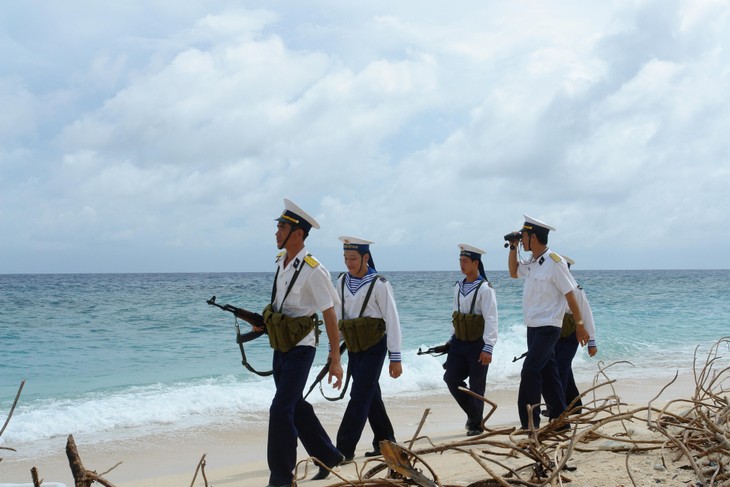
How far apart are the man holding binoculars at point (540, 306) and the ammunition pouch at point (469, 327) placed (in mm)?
727

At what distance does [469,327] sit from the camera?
688 cm

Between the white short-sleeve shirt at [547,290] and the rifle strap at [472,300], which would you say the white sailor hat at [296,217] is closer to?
the white short-sleeve shirt at [547,290]

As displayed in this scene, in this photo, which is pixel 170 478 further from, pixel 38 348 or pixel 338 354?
pixel 38 348

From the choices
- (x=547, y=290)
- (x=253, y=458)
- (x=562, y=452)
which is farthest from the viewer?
(x=253, y=458)

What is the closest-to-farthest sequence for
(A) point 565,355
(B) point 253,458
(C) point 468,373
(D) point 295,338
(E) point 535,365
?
(D) point 295,338 → (E) point 535,365 → (B) point 253,458 → (C) point 468,373 → (A) point 565,355

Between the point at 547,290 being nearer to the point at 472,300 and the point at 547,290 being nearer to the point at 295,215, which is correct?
the point at 472,300

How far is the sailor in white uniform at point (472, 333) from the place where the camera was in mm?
6867

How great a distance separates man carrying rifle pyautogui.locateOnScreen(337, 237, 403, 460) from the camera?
566 centimetres

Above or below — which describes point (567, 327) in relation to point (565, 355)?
above

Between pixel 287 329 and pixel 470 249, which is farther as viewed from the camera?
pixel 470 249

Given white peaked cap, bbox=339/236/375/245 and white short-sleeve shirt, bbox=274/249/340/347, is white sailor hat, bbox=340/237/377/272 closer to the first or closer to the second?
white peaked cap, bbox=339/236/375/245

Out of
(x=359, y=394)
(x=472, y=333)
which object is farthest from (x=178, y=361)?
(x=359, y=394)

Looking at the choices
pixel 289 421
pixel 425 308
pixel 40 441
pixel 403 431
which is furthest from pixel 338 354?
pixel 425 308

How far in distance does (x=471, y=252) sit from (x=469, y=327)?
697 mm
